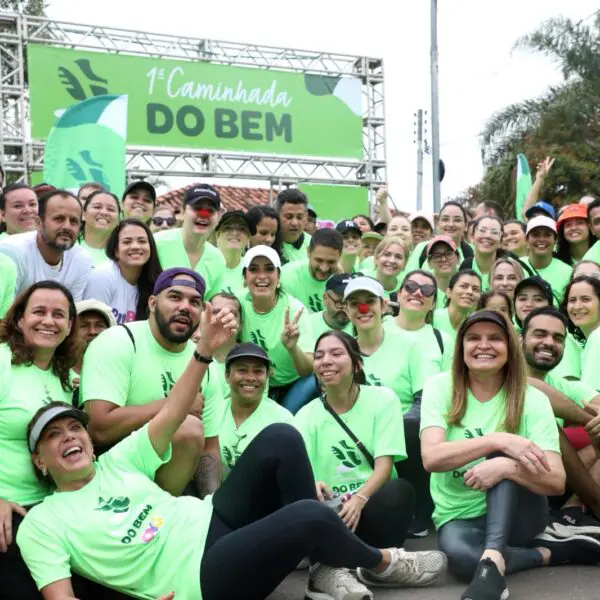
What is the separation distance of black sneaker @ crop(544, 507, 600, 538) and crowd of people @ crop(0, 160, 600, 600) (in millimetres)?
11

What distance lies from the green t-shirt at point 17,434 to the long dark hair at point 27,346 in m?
0.07

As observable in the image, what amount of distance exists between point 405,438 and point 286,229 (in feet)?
10.0

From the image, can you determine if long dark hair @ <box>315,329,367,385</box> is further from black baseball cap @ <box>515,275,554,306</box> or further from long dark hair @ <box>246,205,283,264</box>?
long dark hair @ <box>246,205,283,264</box>

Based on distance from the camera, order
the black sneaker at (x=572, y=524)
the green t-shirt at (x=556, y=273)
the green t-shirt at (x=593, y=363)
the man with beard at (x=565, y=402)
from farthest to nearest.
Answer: the green t-shirt at (x=556, y=273), the green t-shirt at (x=593, y=363), the man with beard at (x=565, y=402), the black sneaker at (x=572, y=524)

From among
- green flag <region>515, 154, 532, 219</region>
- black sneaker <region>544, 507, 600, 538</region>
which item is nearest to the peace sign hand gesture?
black sneaker <region>544, 507, 600, 538</region>

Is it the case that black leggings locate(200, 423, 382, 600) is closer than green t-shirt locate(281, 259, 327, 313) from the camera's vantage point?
Yes

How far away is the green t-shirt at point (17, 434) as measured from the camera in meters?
3.85

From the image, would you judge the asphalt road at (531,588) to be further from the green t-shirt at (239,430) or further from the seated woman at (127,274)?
the seated woman at (127,274)

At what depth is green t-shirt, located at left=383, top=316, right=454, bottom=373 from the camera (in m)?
5.54

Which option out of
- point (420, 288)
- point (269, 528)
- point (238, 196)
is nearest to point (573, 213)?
point (420, 288)

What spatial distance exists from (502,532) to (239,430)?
160 centimetres

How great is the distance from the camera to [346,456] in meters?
4.61

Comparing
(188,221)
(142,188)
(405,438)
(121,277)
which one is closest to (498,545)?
(405,438)

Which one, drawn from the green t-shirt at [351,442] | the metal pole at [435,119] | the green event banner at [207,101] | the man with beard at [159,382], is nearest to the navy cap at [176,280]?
the man with beard at [159,382]
